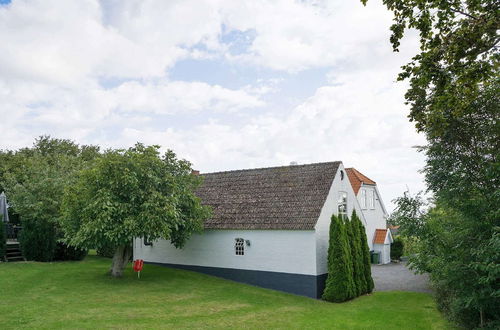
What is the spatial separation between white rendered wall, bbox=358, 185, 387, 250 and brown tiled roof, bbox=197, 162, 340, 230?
1261 centimetres

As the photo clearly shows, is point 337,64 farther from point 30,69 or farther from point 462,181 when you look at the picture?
point 30,69

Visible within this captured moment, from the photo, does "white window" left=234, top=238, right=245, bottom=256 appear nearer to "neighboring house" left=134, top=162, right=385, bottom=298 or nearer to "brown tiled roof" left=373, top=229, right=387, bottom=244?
"neighboring house" left=134, top=162, right=385, bottom=298

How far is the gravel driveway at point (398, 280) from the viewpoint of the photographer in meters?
22.3

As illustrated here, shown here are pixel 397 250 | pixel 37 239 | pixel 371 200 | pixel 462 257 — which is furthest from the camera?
pixel 371 200

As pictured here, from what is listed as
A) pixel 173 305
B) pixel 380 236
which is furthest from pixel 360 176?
pixel 173 305

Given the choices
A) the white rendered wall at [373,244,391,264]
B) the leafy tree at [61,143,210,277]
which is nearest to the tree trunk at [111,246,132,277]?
the leafy tree at [61,143,210,277]

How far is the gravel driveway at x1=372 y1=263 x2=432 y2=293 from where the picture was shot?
2228cm

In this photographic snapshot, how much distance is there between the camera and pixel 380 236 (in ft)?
114

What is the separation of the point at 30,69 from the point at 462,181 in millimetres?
18962

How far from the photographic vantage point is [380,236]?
34625 millimetres

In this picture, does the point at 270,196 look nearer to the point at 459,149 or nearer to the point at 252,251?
the point at 252,251

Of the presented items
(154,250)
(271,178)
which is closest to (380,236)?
(271,178)

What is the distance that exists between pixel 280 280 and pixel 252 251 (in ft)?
7.29

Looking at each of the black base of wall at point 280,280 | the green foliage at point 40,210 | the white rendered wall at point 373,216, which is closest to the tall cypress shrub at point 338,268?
the black base of wall at point 280,280
